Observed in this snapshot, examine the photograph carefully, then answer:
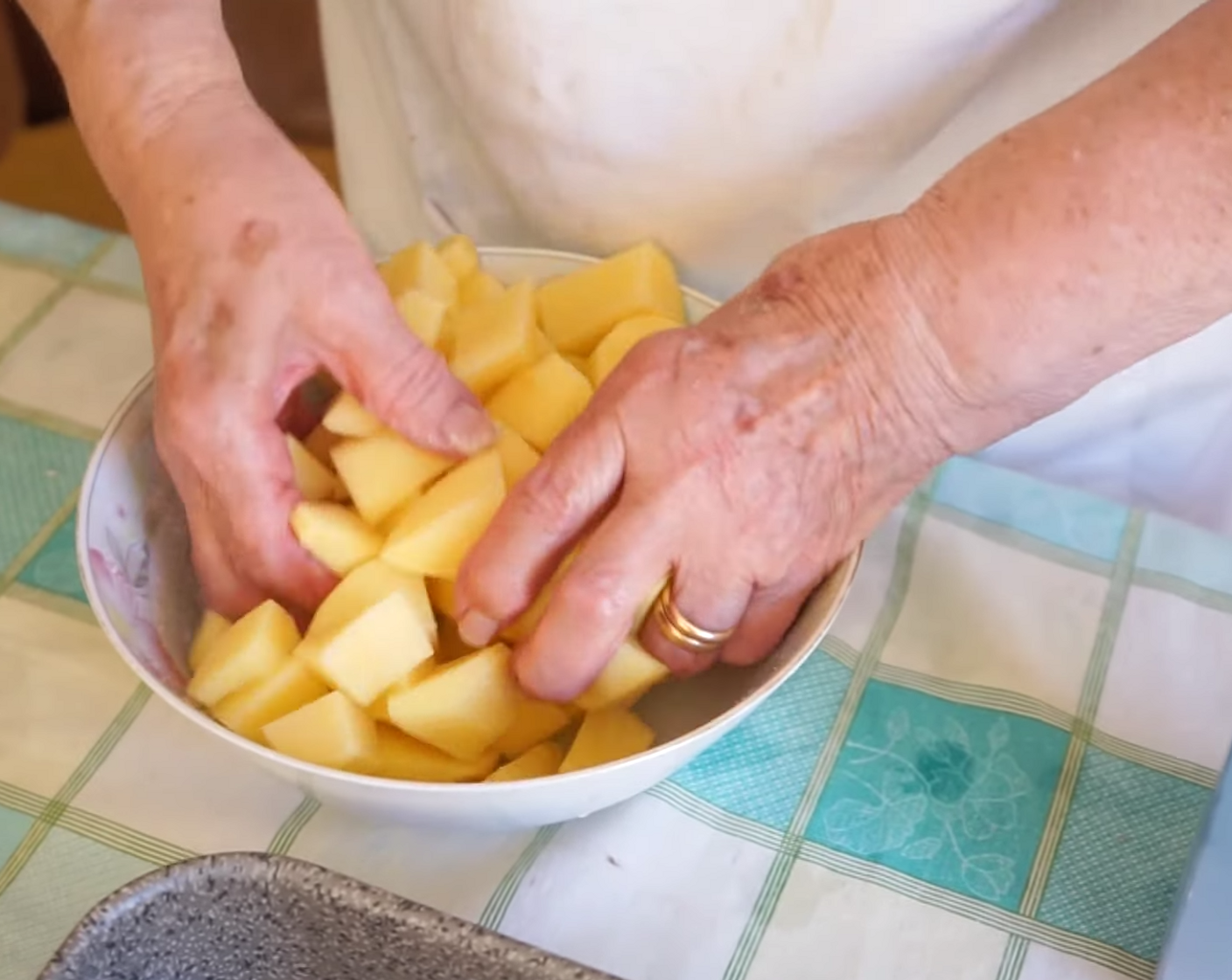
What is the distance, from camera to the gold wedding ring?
27.8 inches

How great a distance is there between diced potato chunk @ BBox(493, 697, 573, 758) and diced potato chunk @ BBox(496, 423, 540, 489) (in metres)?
0.12

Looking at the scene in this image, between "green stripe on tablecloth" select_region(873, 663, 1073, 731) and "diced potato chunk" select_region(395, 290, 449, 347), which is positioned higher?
"diced potato chunk" select_region(395, 290, 449, 347)

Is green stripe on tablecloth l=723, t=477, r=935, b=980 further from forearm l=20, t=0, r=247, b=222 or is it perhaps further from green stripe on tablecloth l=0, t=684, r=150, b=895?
forearm l=20, t=0, r=247, b=222

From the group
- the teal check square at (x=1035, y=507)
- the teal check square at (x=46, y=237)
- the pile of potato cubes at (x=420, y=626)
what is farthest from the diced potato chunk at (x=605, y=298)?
the teal check square at (x=46, y=237)

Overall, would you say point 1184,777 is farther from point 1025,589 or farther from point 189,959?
point 189,959

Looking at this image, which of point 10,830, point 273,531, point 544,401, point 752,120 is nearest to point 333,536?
point 273,531

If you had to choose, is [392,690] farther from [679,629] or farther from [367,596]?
[679,629]

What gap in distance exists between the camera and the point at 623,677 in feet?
→ 2.35

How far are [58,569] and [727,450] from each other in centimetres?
47

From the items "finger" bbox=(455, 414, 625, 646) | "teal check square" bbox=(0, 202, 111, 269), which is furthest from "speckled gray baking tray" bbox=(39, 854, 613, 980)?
"teal check square" bbox=(0, 202, 111, 269)

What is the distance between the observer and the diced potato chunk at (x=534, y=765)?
2.30ft

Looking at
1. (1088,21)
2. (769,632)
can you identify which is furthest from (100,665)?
(1088,21)

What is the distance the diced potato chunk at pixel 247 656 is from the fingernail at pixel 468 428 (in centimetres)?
13

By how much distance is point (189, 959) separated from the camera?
56 centimetres
